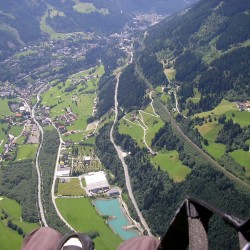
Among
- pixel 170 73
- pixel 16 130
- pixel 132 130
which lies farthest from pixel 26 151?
pixel 170 73

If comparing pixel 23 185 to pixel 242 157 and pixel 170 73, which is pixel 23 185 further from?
pixel 170 73

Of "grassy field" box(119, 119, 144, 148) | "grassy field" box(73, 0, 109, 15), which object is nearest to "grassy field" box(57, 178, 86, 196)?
"grassy field" box(119, 119, 144, 148)

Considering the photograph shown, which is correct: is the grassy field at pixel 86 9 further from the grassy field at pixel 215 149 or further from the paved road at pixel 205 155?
the grassy field at pixel 215 149

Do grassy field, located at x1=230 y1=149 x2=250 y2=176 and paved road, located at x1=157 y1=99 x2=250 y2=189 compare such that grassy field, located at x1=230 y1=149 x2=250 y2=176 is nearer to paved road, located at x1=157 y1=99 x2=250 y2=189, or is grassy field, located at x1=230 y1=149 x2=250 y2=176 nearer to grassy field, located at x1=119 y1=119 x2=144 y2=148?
paved road, located at x1=157 y1=99 x2=250 y2=189

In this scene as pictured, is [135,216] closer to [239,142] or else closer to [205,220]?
[239,142]

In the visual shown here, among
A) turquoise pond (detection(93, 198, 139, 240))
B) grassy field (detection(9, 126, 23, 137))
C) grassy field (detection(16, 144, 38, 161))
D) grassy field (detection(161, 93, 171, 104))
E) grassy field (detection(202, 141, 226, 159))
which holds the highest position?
grassy field (detection(161, 93, 171, 104))

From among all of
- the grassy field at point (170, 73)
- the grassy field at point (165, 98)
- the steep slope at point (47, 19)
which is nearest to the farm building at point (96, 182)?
the grassy field at point (165, 98)
